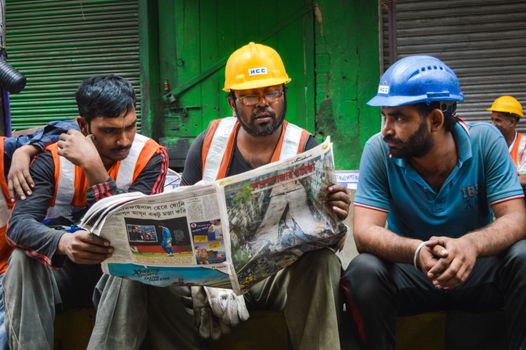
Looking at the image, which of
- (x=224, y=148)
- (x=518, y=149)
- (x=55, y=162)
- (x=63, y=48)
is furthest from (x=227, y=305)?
(x=63, y=48)

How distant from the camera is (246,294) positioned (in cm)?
310

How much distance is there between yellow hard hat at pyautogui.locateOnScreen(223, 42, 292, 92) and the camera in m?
3.45

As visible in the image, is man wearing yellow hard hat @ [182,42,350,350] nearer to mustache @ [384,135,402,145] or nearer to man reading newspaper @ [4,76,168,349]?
man reading newspaper @ [4,76,168,349]

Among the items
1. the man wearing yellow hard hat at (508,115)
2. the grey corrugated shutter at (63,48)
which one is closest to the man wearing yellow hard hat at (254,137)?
the man wearing yellow hard hat at (508,115)

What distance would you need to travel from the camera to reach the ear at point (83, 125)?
10.8ft

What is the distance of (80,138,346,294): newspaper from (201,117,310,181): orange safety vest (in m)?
0.62

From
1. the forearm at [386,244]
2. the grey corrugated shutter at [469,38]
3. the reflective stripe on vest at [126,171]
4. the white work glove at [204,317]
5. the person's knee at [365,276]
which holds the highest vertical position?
the grey corrugated shutter at [469,38]

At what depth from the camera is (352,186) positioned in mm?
5574

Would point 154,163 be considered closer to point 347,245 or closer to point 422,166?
point 422,166

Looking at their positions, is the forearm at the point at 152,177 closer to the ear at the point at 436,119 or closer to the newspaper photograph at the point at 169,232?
the newspaper photograph at the point at 169,232

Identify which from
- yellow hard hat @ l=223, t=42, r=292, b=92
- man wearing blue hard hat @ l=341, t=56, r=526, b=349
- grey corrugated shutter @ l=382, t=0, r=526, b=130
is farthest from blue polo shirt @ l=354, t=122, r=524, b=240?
grey corrugated shutter @ l=382, t=0, r=526, b=130

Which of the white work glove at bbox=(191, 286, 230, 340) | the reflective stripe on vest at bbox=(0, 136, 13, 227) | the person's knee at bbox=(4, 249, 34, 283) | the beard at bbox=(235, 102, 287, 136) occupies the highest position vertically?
the beard at bbox=(235, 102, 287, 136)

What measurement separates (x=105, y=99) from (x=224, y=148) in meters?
0.62

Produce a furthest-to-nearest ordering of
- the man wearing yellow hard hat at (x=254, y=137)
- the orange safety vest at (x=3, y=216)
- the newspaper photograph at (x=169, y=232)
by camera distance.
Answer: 1. the orange safety vest at (x=3, y=216)
2. the man wearing yellow hard hat at (x=254, y=137)
3. the newspaper photograph at (x=169, y=232)
